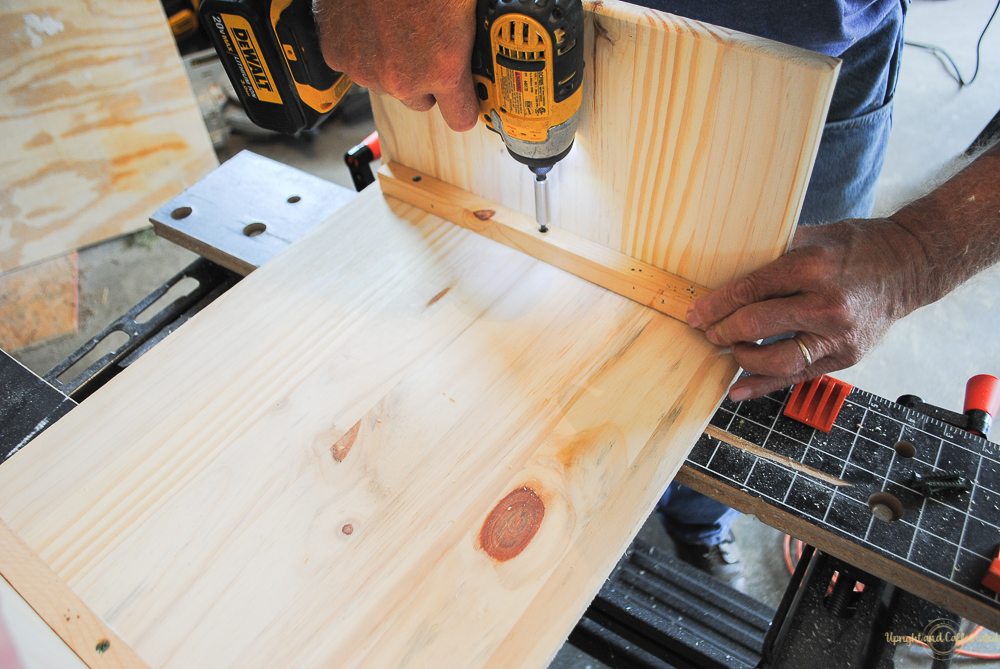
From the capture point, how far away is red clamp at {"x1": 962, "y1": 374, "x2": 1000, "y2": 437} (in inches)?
40.0

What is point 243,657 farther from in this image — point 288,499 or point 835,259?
point 835,259

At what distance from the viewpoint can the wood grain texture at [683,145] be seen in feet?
2.30

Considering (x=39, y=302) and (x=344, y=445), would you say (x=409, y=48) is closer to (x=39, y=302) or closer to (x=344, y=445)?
(x=344, y=445)

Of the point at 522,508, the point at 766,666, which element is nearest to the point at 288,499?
the point at 522,508

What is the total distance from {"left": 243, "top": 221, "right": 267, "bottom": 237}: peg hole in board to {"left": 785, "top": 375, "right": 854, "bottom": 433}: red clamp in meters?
1.08

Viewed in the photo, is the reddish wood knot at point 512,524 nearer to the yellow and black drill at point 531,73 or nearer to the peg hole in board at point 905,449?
the yellow and black drill at point 531,73

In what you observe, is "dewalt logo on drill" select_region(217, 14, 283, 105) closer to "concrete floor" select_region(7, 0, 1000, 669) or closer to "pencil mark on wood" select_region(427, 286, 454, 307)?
"pencil mark on wood" select_region(427, 286, 454, 307)

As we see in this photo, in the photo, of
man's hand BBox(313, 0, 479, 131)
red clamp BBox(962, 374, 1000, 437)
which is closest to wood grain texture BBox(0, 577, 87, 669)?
man's hand BBox(313, 0, 479, 131)

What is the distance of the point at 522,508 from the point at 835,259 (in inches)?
20.7

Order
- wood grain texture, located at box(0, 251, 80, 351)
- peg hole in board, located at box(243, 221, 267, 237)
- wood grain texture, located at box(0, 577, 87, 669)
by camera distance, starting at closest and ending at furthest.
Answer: wood grain texture, located at box(0, 577, 87, 669) → peg hole in board, located at box(243, 221, 267, 237) → wood grain texture, located at box(0, 251, 80, 351)

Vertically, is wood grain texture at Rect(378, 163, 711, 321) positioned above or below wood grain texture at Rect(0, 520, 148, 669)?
above

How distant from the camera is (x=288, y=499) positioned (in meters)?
0.76

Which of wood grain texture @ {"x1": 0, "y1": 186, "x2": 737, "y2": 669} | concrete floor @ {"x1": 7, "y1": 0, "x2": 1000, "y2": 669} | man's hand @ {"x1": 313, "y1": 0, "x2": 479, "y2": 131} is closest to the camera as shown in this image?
wood grain texture @ {"x1": 0, "y1": 186, "x2": 737, "y2": 669}

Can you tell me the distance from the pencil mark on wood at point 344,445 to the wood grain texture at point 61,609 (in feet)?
0.95
